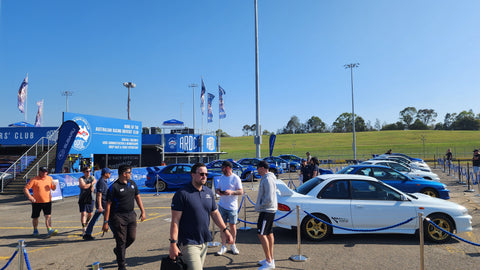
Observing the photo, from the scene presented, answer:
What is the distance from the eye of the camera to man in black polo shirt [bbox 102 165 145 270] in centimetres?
507

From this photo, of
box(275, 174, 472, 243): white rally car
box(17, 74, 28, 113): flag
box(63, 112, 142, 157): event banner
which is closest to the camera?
box(275, 174, 472, 243): white rally car

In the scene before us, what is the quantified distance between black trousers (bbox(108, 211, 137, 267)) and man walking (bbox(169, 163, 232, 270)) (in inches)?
73.5

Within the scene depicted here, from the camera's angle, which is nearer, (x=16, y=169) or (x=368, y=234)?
(x=368, y=234)

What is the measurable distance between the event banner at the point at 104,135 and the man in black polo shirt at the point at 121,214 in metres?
18.0

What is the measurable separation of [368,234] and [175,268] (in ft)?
18.4

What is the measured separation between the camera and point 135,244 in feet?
23.3

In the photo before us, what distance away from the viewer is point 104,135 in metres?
24.2

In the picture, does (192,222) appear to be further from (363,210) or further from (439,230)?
(439,230)

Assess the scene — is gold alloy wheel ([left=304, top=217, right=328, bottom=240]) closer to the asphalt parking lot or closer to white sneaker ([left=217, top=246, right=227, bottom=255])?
the asphalt parking lot

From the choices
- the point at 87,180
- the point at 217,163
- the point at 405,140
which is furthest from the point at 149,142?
the point at 405,140

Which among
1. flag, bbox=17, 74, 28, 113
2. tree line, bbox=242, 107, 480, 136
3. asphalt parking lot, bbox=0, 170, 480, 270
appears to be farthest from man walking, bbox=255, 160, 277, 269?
tree line, bbox=242, 107, 480, 136

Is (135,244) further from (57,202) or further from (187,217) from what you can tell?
(57,202)

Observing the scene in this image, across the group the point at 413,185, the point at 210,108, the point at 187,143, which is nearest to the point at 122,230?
the point at 413,185

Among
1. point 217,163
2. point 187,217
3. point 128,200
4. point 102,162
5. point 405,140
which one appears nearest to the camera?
point 187,217
